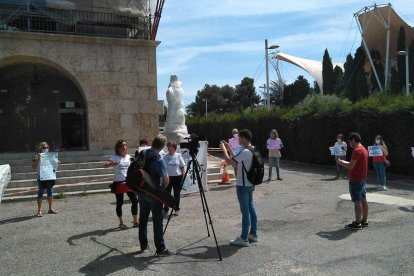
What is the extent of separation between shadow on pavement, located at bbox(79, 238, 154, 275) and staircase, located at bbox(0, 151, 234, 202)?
6709mm

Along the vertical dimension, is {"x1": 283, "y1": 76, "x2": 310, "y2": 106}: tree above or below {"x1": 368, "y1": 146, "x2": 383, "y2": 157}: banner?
above

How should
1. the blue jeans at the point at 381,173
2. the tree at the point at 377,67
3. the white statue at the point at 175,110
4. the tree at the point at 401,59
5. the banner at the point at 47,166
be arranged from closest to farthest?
the banner at the point at 47,166 < the blue jeans at the point at 381,173 < the white statue at the point at 175,110 < the tree at the point at 401,59 < the tree at the point at 377,67

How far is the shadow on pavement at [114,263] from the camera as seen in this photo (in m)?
5.99

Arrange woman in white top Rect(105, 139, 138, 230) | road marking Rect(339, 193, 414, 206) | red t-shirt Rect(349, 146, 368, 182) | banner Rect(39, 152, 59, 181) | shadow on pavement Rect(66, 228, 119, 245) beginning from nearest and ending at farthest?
shadow on pavement Rect(66, 228, 119, 245)
red t-shirt Rect(349, 146, 368, 182)
woman in white top Rect(105, 139, 138, 230)
banner Rect(39, 152, 59, 181)
road marking Rect(339, 193, 414, 206)

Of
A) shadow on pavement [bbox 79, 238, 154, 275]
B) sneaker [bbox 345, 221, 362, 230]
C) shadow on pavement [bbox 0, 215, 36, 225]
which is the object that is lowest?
shadow on pavement [bbox 0, 215, 36, 225]

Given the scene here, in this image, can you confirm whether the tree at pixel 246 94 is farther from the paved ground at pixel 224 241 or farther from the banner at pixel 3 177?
the banner at pixel 3 177

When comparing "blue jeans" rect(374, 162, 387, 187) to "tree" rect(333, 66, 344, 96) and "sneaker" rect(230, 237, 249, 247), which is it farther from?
"tree" rect(333, 66, 344, 96)

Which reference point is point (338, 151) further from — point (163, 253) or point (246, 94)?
point (246, 94)

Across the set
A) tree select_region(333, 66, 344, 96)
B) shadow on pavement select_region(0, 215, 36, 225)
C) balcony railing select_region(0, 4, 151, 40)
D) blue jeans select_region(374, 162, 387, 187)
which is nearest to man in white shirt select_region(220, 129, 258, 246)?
shadow on pavement select_region(0, 215, 36, 225)

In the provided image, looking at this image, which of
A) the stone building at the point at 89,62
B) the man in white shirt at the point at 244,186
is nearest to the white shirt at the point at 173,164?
the man in white shirt at the point at 244,186

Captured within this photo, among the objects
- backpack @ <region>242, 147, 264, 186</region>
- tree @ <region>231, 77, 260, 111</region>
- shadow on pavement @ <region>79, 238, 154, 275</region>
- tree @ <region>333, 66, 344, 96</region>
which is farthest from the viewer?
tree @ <region>231, 77, 260, 111</region>

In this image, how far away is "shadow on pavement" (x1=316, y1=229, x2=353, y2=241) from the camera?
24.5 feet

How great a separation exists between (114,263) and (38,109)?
1462cm

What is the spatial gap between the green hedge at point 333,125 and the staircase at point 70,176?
20.3 feet
